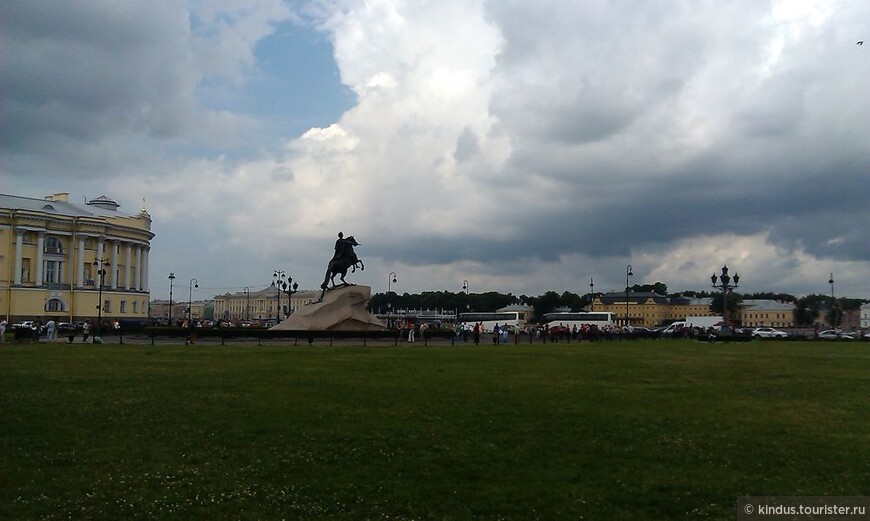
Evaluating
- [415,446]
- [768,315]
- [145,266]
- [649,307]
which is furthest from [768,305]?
[415,446]

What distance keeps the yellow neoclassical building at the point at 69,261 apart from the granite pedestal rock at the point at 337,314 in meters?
44.0

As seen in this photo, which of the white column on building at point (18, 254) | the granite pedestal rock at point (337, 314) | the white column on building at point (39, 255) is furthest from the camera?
the white column on building at point (39, 255)

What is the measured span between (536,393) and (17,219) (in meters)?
86.3

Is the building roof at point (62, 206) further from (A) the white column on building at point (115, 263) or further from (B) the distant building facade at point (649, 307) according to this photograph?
(B) the distant building facade at point (649, 307)

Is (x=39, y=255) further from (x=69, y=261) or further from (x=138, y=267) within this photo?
(x=138, y=267)

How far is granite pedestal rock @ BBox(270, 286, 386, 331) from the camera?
1793 inches

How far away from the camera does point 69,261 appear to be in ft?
305

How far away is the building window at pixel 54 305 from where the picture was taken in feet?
293

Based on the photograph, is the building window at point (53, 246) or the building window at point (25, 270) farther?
the building window at point (53, 246)

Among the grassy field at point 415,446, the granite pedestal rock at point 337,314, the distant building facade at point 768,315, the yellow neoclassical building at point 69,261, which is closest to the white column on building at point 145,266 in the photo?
the yellow neoclassical building at point 69,261

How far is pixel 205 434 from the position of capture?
1155 centimetres

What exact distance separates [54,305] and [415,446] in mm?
91172

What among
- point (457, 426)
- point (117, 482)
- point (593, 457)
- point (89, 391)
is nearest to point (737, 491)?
point (593, 457)

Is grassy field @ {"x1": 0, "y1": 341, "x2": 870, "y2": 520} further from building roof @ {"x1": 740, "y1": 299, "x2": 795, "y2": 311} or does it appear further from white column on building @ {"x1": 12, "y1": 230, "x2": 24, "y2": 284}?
building roof @ {"x1": 740, "y1": 299, "x2": 795, "y2": 311}
